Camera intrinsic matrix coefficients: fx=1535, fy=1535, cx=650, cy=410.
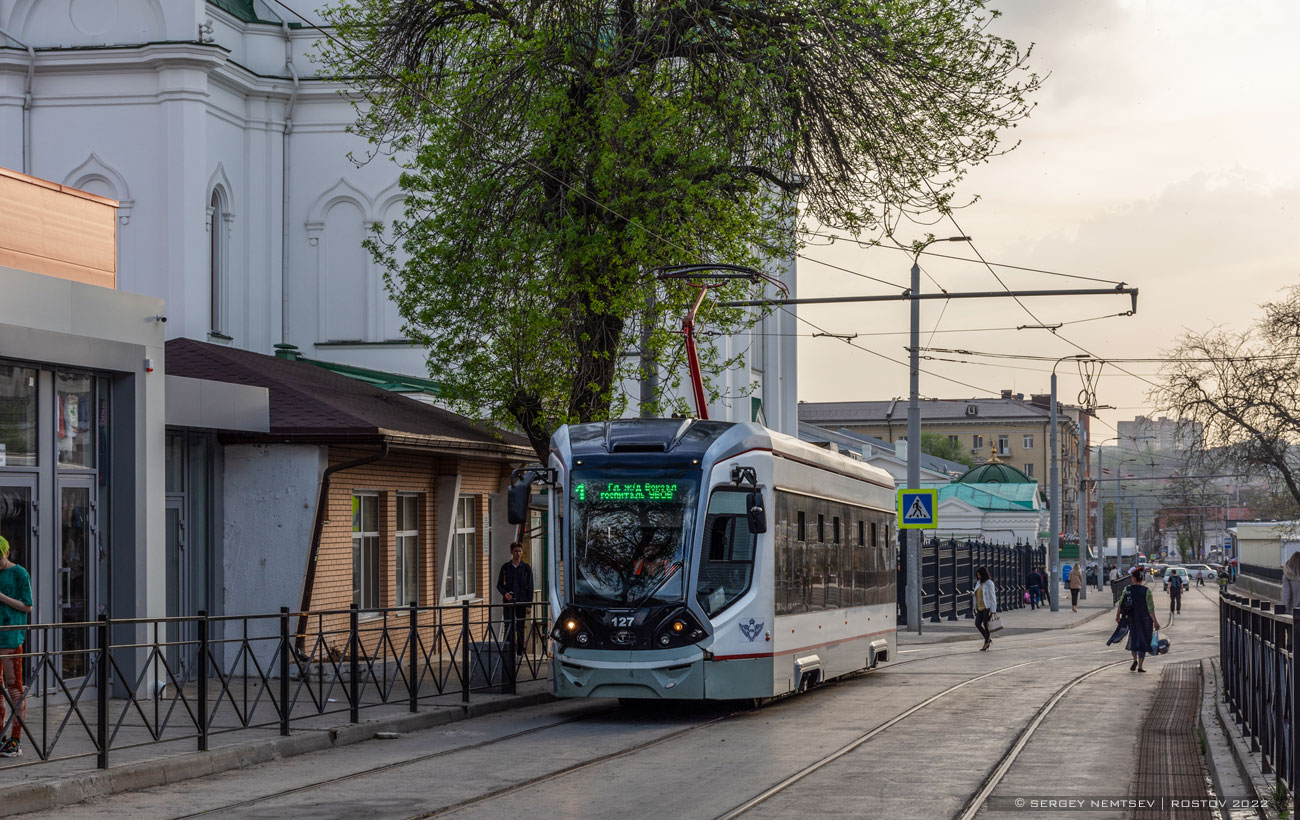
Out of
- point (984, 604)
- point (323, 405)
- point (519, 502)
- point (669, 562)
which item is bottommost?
point (984, 604)

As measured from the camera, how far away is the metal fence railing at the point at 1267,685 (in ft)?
30.8

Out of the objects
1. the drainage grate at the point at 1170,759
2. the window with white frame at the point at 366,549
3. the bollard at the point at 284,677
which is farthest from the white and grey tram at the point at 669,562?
the window with white frame at the point at 366,549

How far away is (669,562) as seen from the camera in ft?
51.2

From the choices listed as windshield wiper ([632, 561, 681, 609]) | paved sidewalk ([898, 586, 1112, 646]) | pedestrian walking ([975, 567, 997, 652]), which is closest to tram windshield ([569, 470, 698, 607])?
windshield wiper ([632, 561, 681, 609])

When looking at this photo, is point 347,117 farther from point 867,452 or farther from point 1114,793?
point 867,452

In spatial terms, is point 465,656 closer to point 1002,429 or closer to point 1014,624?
point 1014,624

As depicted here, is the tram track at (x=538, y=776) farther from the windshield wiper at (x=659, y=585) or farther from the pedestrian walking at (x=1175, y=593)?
the pedestrian walking at (x=1175, y=593)

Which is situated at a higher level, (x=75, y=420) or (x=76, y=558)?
(x=75, y=420)

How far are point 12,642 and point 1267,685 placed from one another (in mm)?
9369

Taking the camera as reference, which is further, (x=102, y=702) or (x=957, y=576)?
(x=957, y=576)

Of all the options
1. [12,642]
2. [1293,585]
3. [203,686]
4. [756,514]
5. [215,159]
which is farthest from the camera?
[215,159]

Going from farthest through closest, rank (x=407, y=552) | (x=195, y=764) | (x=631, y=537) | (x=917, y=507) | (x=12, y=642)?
(x=917, y=507) → (x=407, y=552) → (x=631, y=537) → (x=195, y=764) → (x=12, y=642)

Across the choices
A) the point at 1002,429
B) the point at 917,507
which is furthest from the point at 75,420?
the point at 1002,429

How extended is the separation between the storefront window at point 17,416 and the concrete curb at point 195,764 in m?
4.23
